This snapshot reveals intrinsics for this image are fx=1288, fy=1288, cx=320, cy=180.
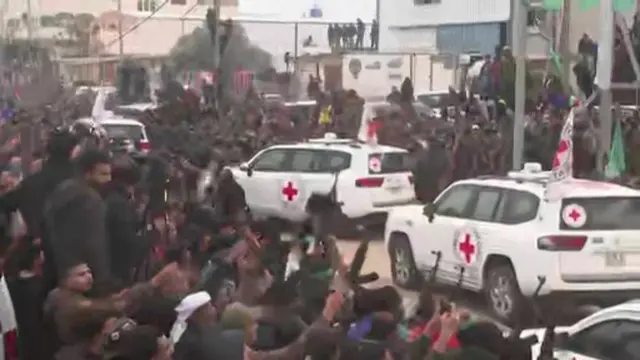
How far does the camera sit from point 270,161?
19578mm

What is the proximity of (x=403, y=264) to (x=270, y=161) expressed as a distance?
19.4 feet

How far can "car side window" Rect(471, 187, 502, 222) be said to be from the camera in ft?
40.9

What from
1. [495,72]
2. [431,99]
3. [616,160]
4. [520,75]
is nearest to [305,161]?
[520,75]

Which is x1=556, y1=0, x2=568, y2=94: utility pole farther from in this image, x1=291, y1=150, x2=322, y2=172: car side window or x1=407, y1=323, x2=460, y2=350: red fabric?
x1=407, y1=323, x2=460, y2=350: red fabric

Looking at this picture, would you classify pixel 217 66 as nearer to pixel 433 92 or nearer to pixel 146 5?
pixel 433 92

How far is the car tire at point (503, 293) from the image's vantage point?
11.8 metres

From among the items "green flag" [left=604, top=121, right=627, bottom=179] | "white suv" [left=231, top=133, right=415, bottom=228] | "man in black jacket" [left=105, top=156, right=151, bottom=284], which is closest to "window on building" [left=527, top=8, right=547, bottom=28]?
"white suv" [left=231, top=133, right=415, bottom=228]

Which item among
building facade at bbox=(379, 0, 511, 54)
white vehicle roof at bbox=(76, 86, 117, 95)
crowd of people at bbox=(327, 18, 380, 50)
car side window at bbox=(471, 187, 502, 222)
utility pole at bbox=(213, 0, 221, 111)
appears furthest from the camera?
building facade at bbox=(379, 0, 511, 54)

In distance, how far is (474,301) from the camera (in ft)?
43.2

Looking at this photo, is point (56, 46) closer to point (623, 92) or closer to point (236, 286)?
point (623, 92)

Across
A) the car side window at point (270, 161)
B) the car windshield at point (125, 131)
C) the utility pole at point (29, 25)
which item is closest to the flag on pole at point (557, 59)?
the car side window at point (270, 161)

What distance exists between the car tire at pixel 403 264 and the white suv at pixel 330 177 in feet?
Answer: 11.2

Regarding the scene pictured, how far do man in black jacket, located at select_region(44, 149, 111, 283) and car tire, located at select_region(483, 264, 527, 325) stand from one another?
513 centimetres

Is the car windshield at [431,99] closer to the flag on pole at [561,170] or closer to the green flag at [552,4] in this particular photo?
the green flag at [552,4]
